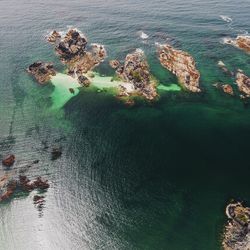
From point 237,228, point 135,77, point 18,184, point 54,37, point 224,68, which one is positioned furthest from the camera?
point 54,37

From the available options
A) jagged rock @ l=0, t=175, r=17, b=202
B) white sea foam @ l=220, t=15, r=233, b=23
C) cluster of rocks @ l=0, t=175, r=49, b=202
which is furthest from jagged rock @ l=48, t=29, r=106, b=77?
white sea foam @ l=220, t=15, r=233, b=23

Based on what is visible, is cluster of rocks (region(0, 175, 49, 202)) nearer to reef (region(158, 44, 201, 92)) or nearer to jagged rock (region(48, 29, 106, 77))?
jagged rock (region(48, 29, 106, 77))

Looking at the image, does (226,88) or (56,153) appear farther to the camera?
(226,88)

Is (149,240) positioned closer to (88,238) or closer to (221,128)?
(88,238)

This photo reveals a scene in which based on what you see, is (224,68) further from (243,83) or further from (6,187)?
(6,187)

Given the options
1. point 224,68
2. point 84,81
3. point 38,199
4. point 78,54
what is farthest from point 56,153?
point 224,68

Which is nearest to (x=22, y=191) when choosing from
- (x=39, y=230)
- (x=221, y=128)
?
(x=39, y=230)
